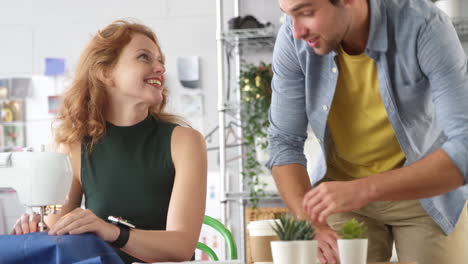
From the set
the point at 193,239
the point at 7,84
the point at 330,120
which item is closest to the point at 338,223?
the point at 330,120

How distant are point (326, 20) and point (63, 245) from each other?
0.80m

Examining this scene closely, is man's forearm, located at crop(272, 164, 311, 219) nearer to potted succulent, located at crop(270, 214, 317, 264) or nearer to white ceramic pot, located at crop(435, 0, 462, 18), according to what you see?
potted succulent, located at crop(270, 214, 317, 264)

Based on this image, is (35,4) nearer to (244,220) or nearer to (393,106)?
(244,220)

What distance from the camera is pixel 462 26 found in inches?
134

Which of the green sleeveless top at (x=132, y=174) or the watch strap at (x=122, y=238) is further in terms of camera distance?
the green sleeveless top at (x=132, y=174)

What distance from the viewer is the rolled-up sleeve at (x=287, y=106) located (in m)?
1.78

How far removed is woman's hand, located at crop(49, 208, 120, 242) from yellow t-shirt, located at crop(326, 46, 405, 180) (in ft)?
2.23

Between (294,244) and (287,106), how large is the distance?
2.41 ft

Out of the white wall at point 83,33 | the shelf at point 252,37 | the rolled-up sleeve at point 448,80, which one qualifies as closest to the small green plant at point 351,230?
the rolled-up sleeve at point 448,80

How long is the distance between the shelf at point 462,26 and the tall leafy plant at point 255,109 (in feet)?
3.22

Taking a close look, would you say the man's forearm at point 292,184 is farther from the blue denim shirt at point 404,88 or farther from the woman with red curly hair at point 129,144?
the woman with red curly hair at point 129,144

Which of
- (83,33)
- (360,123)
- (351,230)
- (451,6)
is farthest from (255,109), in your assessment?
(351,230)

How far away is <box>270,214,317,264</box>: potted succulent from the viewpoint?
1.12 meters

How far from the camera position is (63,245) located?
117 centimetres
